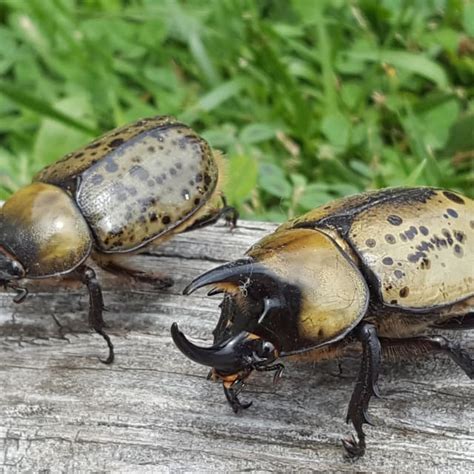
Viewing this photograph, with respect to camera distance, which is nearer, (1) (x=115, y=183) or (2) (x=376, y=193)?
(2) (x=376, y=193)

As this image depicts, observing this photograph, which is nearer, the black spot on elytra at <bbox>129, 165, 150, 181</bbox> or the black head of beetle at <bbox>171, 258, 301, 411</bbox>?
the black head of beetle at <bbox>171, 258, 301, 411</bbox>

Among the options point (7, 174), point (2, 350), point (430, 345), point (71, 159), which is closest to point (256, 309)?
point (430, 345)

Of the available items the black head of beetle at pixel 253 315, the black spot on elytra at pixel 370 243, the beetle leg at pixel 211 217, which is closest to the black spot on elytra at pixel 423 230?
the black spot on elytra at pixel 370 243

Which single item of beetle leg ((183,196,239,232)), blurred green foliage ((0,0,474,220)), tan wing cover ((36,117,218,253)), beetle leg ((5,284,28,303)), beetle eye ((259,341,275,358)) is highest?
beetle eye ((259,341,275,358))

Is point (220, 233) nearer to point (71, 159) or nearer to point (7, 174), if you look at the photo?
point (71, 159)

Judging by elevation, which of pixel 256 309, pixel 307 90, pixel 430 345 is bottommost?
pixel 307 90

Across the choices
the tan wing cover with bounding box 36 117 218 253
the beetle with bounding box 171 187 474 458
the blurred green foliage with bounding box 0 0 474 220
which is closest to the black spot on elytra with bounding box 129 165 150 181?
the tan wing cover with bounding box 36 117 218 253

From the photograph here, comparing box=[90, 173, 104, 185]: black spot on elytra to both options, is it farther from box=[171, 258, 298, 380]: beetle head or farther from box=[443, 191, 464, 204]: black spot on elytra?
box=[443, 191, 464, 204]: black spot on elytra

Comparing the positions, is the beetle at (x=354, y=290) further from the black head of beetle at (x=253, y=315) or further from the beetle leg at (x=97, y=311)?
the beetle leg at (x=97, y=311)
